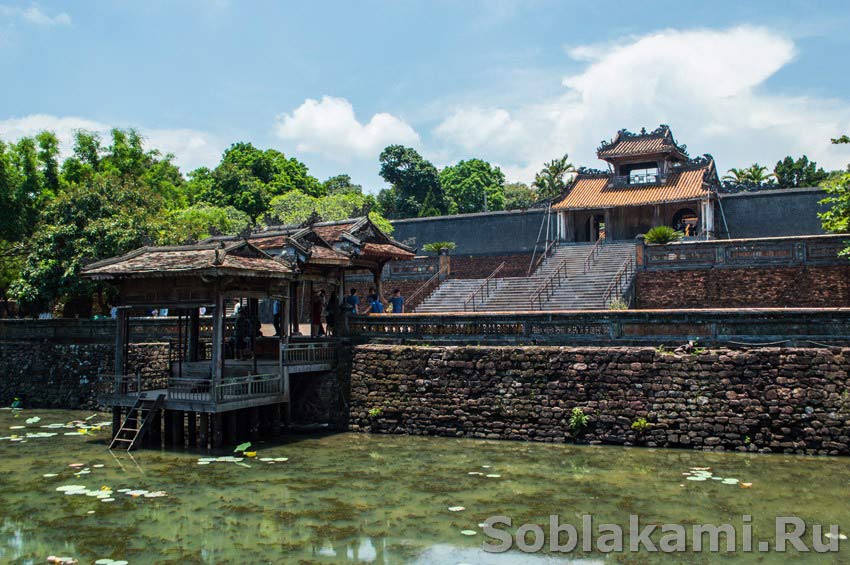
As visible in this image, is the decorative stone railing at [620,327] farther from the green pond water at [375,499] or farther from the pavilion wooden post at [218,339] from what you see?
the pavilion wooden post at [218,339]

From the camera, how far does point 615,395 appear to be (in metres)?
13.9

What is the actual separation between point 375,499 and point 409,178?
41.6 metres

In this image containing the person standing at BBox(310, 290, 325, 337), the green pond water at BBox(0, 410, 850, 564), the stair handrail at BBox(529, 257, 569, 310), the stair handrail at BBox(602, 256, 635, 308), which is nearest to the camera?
the green pond water at BBox(0, 410, 850, 564)

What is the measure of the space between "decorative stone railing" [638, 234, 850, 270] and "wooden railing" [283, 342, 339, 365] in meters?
9.56

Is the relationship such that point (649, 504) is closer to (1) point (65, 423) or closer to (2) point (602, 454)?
(2) point (602, 454)

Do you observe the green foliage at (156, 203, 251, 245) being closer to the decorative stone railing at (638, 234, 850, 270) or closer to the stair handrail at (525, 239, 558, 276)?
the stair handrail at (525, 239, 558, 276)

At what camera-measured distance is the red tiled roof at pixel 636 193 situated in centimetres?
2880

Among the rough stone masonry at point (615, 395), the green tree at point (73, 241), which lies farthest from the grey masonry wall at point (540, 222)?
the green tree at point (73, 241)

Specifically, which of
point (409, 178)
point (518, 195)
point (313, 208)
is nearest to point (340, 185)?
point (409, 178)

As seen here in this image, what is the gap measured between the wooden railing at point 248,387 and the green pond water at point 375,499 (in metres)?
1.14

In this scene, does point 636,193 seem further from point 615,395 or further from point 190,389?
point 190,389

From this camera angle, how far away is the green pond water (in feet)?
28.3

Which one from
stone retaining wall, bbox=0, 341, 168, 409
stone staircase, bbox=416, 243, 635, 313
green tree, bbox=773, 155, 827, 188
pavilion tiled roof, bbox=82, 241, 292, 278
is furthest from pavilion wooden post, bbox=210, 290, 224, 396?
green tree, bbox=773, 155, 827, 188

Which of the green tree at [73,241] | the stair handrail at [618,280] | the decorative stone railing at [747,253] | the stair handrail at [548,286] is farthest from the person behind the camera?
the green tree at [73,241]
